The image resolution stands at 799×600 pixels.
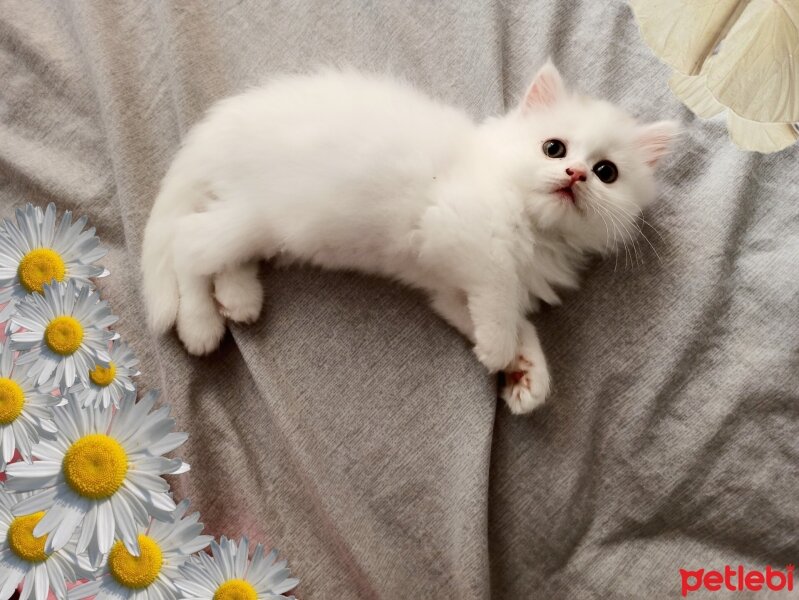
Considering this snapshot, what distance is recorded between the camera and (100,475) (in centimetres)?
44

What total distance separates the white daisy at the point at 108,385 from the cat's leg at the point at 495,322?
57 cm

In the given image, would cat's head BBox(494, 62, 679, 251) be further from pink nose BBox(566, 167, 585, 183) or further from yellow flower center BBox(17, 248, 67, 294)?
yellow flower center BBox(17, 248, 67, 294)

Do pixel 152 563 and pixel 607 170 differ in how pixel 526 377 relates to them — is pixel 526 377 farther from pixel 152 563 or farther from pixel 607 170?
pixel 152 563

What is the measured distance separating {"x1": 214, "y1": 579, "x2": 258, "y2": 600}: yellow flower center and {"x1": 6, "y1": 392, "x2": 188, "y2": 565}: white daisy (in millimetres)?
80

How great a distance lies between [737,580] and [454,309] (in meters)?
0.60

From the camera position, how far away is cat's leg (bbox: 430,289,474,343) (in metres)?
1.04

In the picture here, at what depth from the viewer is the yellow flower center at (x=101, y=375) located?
0.52 metres

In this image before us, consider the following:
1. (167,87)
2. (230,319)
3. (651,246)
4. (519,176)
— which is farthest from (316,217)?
(651,246)

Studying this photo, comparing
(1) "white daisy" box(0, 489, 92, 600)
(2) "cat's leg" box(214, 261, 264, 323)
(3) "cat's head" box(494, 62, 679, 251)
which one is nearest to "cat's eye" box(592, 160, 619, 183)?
(3) "cat's head" box(494, 62, 679, 251)

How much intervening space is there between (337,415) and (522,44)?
0.82 m

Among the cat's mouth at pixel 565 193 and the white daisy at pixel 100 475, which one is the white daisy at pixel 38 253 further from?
the cat's mouth at pixel 565 193

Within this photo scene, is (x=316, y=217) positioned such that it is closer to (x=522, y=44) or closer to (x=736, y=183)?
(x=522, y=44)

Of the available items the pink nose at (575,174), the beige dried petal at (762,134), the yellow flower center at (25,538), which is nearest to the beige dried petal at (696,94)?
the beige dried petal at (762,134)

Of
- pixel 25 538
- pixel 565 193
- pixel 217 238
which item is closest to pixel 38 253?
pixel 25 538
